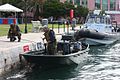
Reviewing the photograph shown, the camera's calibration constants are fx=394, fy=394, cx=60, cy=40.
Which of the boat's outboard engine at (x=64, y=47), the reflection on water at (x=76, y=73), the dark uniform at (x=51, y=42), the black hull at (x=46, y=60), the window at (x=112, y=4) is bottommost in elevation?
the reflection on water at (x=76, y=73)

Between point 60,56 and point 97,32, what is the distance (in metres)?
16.9

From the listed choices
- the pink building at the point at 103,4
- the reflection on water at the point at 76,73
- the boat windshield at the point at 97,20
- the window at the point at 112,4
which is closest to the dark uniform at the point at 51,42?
the reflection on water at the point at 76,73

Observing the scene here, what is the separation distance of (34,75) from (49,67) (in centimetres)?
126

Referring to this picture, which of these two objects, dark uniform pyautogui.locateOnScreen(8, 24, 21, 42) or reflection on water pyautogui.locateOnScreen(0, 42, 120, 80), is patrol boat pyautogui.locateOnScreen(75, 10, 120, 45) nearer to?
dark uniform pyautogui.locateOnScreen(8, 24, 21, 42)

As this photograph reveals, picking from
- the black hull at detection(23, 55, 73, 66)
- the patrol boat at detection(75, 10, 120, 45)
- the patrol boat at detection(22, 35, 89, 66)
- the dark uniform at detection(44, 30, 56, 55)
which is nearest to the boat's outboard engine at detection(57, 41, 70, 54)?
the patrol boat at detection(22, 35, 89, 66)

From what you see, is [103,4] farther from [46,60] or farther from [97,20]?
[46,60]

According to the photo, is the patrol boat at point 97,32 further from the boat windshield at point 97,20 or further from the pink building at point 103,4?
the pink building at point 103,4

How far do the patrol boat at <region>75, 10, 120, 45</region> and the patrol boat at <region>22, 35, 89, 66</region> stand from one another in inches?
458

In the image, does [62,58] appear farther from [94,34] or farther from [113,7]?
[113,7]

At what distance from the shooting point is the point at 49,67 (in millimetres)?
19734

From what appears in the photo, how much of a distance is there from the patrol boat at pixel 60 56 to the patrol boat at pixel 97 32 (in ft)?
38.2

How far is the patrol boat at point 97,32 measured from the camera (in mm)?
34375

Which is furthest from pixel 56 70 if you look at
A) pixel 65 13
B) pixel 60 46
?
pixel 65 13

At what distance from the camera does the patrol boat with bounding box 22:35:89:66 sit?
18.9m
